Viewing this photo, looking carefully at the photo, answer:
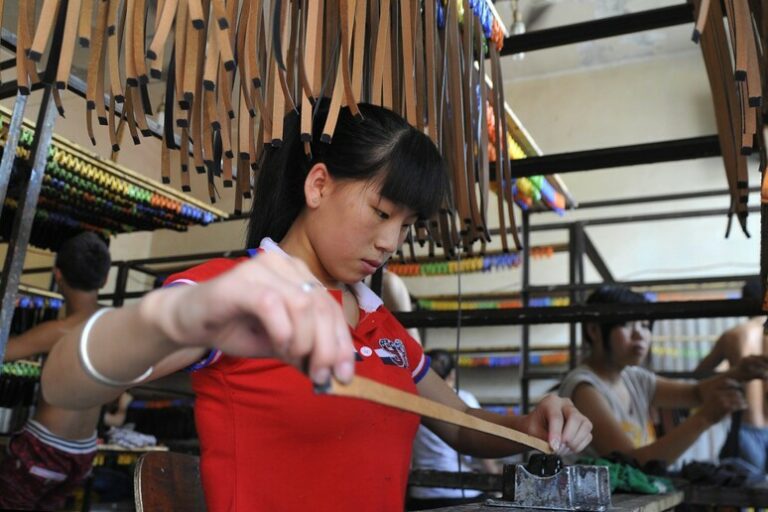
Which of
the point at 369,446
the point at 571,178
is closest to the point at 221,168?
the point at 369,446

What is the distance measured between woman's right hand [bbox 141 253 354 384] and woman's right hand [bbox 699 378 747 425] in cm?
211

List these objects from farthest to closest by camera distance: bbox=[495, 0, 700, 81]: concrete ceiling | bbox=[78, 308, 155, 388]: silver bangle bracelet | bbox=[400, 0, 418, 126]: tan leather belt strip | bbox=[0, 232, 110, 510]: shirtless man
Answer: bbox=[495, 0, 700, 81]: concrete ceiling
bbox=[0, 232, 110, 510]: shirtless man
bbox=[400, 0, 418, 126]: tan leather belt strip
bbox=[78, 308, 155, 388]: silver bangle bracelet

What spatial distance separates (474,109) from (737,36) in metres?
0.84

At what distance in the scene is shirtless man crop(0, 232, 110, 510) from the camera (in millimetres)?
2861

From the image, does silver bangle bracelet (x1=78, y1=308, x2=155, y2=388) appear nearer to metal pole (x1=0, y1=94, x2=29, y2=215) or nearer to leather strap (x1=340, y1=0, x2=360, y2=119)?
leather strap (x1=340, y1=0, x2=360, y2=119)

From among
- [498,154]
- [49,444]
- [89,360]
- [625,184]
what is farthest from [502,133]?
[625,184]

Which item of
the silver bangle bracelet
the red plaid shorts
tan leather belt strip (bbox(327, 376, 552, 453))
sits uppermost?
the silver bangle bracelet

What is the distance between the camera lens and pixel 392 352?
1.25m

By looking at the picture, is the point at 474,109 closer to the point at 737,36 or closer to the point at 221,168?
the point at 221,168

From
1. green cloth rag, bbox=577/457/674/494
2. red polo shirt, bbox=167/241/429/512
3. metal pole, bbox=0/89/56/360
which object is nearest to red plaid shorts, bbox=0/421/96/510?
metal pole, bbox=0/89/56/360

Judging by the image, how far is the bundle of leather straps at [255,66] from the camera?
1.02 m

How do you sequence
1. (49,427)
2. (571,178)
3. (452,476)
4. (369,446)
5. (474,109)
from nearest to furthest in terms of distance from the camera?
(369,446) < (474,109) < (452,476) < (49,427) < (571,178)

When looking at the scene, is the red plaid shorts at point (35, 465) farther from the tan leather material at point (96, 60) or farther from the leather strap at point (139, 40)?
the leather strap at point (139, 40)

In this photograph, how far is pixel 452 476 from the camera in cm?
194
